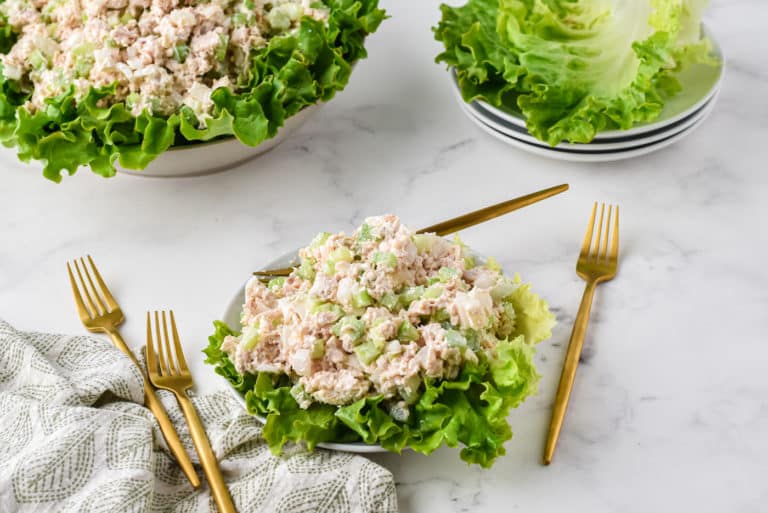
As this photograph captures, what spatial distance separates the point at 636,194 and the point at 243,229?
1.06 m

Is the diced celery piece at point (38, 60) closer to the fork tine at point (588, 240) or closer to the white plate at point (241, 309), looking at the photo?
the white plate at point (241, 309)

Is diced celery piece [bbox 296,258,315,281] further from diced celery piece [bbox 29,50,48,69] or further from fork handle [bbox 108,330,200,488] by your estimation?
diced celery piece [bbox 29,50,48,69]

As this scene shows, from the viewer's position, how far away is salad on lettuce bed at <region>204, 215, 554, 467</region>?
1.73 metres

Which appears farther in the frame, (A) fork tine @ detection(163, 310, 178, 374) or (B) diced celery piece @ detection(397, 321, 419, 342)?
(A) fork tine @ detection(163, 310, 178, 374)

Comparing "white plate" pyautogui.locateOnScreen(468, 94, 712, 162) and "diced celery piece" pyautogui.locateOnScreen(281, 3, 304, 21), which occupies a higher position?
"diced celery piece" pyautogui.locateOnScreen(281, 3, 304, 21)

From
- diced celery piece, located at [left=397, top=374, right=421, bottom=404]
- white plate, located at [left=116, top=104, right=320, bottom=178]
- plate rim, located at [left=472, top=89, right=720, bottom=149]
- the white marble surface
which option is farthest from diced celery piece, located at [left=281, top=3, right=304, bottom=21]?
diced celery piece, located at [left=397, top=374, right=421, bottom=404]

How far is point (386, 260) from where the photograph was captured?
6.12ft

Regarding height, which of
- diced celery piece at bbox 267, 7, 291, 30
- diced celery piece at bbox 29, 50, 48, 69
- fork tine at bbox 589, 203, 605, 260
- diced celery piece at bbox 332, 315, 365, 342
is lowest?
fork tine at bbox 589, 203, 605, 260

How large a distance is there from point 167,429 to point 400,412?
1.70 ft

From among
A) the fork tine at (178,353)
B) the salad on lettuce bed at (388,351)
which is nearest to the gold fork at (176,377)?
the fork tine at (178,353)

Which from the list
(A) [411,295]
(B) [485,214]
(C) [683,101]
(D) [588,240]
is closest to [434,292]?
(A) [411,295]

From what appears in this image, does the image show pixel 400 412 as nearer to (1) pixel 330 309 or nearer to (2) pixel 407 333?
(2) pixel 407 333

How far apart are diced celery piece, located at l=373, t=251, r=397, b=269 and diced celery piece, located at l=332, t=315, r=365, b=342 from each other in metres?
0.13

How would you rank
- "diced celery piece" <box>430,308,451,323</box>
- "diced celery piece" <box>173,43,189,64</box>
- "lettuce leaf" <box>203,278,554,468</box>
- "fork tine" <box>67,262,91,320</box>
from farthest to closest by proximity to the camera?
"diced celery piece" <box>173,43,189,64</box> → "fork tine" <box>67,262,91,320</box> → "diced celery piece" <box>430,308,451,323</box> → "lettuce leaf" <box>203,278,554,468</box>
